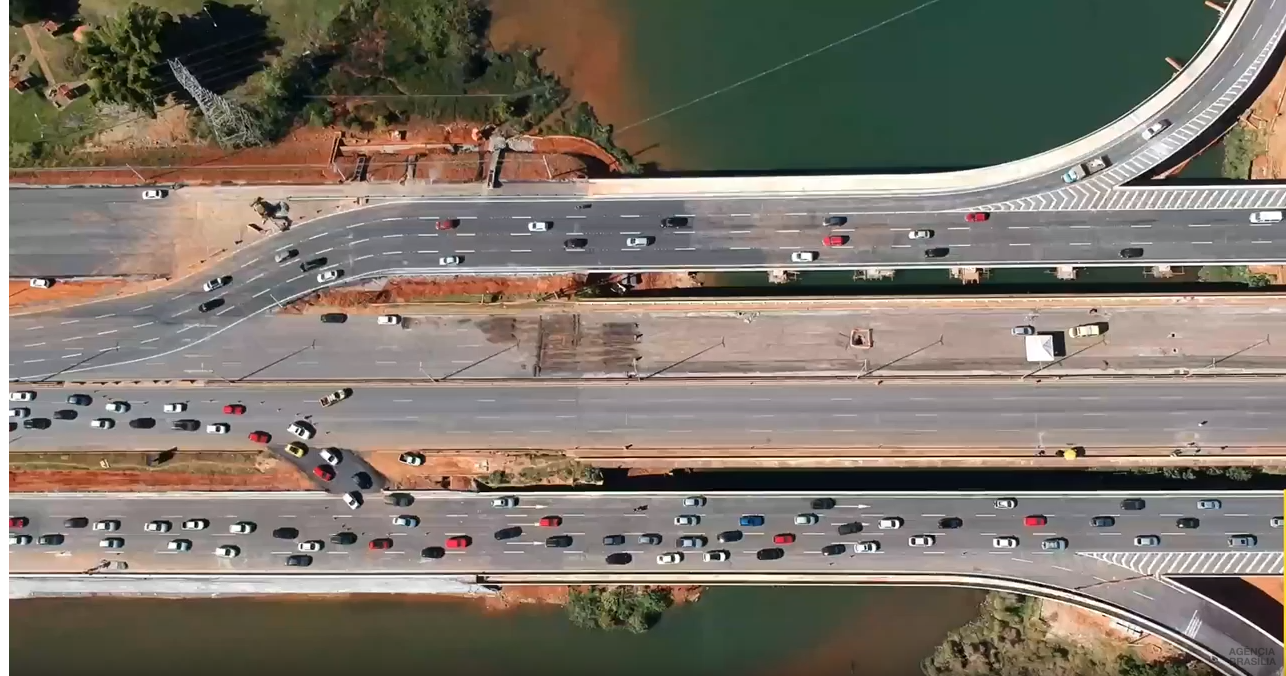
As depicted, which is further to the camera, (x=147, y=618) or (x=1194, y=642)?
(x=147, y=618)

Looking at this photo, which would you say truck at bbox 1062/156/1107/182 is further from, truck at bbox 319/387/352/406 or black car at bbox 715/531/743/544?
truck at bbox 319/387/352/406

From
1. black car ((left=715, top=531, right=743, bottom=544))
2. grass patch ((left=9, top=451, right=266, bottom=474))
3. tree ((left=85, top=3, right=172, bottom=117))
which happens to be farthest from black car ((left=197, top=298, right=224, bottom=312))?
black car ((left=715, top=531, right=743, bottom=544))

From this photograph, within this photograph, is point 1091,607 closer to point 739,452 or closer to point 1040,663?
point 1040,663

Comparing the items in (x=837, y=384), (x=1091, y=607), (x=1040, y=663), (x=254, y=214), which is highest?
(x=254, y=214)

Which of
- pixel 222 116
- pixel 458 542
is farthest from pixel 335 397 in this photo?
pixel 222 116

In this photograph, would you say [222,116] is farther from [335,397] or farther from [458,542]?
[458,542]

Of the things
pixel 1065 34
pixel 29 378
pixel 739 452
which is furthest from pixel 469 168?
pixel 1065 34
